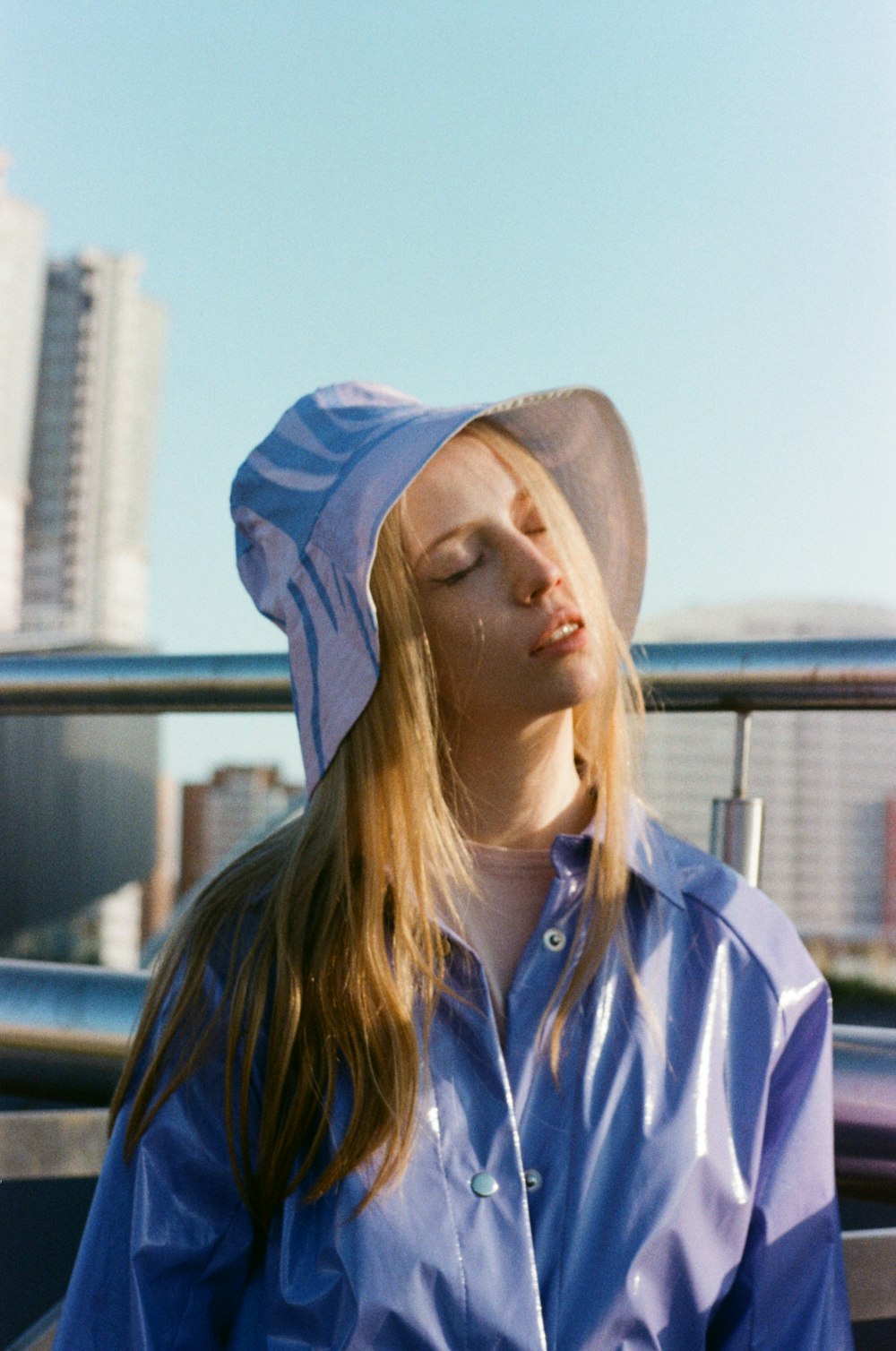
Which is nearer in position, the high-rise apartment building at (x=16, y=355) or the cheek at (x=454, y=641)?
the cheek at (x=454, y=641)

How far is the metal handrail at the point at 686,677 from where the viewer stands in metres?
1.62

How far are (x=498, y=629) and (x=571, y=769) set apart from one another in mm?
191

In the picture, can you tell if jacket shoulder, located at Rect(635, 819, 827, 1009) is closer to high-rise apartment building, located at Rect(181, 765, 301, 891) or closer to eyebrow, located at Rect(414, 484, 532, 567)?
eyebrow, located at Rect(414, 484, 532, 567)

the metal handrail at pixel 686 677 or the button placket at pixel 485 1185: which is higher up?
the metal handrail at pixel 686 677

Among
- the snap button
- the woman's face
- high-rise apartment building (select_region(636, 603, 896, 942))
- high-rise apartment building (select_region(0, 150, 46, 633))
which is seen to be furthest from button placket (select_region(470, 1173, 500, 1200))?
high-rise apartment building (select_region(636, 603, 896, 942))

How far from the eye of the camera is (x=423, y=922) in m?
1.23

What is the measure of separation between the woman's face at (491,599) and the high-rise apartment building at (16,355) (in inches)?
2101

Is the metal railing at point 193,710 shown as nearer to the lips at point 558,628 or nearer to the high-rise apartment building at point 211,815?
the lips at point 558,628

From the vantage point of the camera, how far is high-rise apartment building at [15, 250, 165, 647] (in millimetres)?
62312

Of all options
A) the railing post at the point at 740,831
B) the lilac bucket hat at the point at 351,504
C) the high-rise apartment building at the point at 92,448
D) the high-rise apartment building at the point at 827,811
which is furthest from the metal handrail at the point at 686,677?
the high-rise apartment building at the point at 92,448

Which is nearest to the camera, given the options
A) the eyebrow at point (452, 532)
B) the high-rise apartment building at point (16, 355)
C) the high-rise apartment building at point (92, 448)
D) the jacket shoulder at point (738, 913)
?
the jacket shoulder at point (738, 913)

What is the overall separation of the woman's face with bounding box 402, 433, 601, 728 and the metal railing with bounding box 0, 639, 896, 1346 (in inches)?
15.9

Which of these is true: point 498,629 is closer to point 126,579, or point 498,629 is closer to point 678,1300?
point 678,1300

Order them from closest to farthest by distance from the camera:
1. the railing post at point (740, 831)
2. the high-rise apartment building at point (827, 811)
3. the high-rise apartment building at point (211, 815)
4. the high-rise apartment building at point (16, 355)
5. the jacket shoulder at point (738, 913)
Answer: the jacket shoulder at point (738, 913) → the railing post at point (740, 831) → the high-rise apartment building at point (211, 815) → the high-rise apartment building at point (16, 355) → the high-rise apartment building at point (827, 811)
